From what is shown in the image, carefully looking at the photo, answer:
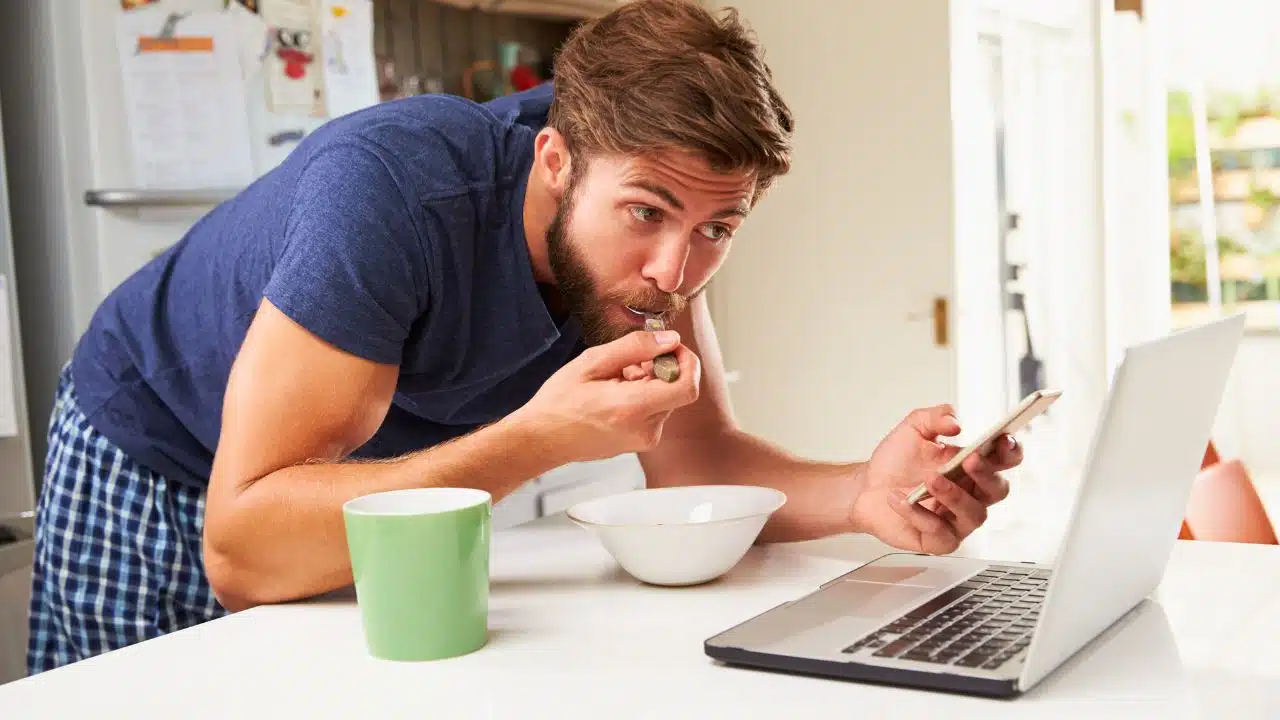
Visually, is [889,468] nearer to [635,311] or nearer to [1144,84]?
[635,311]

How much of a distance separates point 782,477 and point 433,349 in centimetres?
37

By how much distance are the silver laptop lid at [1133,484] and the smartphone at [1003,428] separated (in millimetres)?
93


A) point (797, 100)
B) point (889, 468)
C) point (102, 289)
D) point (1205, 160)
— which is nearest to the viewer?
point (889, 468)

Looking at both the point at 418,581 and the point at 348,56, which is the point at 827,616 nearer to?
the point at 418,581

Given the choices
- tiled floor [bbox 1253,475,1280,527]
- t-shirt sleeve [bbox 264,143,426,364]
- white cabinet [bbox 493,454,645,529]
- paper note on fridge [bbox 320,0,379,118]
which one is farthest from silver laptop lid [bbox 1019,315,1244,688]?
tiled floor [bbox 1253,475,1280,527]

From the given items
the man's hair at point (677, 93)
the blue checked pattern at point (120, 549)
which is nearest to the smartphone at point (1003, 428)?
the man's hair at point (677, 93)

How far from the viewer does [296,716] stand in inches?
26.6

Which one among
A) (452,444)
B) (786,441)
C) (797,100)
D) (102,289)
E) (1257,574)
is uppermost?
(797,100)

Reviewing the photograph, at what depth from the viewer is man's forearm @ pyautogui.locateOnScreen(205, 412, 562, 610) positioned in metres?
0.93

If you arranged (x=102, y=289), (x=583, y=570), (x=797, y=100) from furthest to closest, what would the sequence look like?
(x=797, y=100) → (x=102, y=289) → (x=583, y=570)

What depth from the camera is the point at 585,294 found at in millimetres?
1200

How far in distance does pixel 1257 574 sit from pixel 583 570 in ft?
1.79

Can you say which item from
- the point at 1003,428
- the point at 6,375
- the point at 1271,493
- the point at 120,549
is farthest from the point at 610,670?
the point at 1271,493

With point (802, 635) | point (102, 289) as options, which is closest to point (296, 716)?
point (802, 635)
